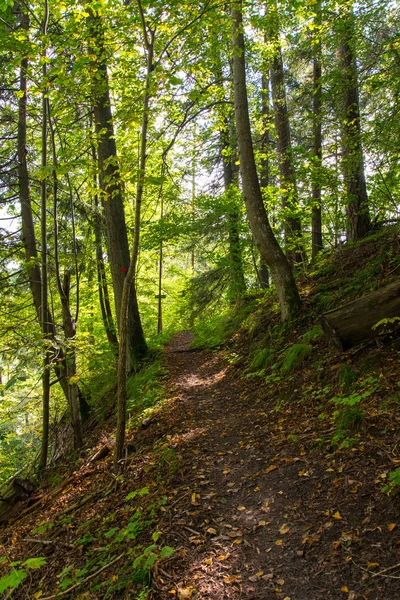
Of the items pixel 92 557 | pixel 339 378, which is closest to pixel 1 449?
pixel 92 557

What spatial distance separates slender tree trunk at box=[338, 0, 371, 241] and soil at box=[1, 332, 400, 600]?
5.05 metres

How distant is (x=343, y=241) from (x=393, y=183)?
Answer: 2.25m

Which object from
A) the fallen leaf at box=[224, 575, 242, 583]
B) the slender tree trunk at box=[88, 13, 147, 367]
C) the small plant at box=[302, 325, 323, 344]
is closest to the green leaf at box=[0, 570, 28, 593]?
the fallen leaf at box=[224, 575, 242, 583]

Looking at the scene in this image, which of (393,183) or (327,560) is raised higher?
(393,183)

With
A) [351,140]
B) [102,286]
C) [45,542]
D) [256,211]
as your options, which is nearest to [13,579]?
[45,542]

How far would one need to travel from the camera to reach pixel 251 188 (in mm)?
7547

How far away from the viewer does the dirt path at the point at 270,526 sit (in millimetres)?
2557

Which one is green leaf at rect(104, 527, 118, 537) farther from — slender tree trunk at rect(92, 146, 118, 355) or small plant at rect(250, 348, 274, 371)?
slender tree trunk at rect(92, 146, 118, 355)

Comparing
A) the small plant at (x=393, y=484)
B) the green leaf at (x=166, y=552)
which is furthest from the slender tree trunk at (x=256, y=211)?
the green leaf at (x=166, y=552)

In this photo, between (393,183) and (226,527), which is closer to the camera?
(226,527)

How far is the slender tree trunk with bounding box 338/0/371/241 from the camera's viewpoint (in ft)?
24.1

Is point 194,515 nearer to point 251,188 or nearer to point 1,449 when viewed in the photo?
point 251,188

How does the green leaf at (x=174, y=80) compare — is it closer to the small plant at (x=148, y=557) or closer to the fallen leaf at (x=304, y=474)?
the fallen leaf at (x=304, y=474)

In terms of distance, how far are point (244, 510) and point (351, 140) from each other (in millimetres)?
7109
